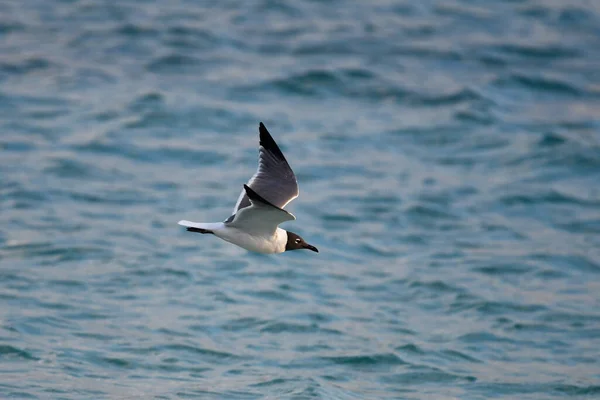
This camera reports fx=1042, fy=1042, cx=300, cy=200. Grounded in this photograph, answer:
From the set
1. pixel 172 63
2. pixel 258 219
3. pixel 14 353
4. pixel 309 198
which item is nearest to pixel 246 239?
pixel 258 219

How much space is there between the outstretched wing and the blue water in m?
2.65

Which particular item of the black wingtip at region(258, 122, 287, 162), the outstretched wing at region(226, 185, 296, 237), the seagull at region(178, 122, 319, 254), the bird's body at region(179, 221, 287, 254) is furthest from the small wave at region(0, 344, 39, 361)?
the black wingtip at region(258, 122, 287, 162)

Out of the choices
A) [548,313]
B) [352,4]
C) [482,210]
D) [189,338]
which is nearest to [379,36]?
[352,4]

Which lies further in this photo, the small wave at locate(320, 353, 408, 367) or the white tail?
the small wave at locate(320, 353, 408, 367)

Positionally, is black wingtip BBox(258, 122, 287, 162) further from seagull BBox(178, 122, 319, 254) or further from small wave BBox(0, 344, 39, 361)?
small wave BBox(0, 344, 39, 361)

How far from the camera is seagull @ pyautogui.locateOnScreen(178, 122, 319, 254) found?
884cm

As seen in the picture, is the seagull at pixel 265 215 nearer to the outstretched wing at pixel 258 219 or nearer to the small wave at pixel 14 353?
the outstretched wing at pixel 258 219

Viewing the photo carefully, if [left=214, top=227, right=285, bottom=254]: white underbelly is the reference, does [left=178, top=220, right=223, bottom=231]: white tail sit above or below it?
above

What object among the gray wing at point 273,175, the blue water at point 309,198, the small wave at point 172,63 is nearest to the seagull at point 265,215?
the gray wing at point 273,175

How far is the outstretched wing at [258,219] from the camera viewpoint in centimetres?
869

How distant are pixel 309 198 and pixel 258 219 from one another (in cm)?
732

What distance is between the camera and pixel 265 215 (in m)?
8.88

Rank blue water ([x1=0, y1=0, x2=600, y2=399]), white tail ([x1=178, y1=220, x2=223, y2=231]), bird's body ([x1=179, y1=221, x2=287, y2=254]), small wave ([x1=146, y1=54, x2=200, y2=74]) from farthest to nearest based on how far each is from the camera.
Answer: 1. small wave ([x1=146, y1=54, x2=200, y2=74])
2. blue water ([x1=0, y1=0, x2=600, y2=399])
3. bird's body ([x1=179, y1=221, x2=287, y2=254])
4. white tail ([x1=178, y1=220, x2=223, y2=231])

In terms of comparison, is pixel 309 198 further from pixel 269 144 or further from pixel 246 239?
pixel 246 239
